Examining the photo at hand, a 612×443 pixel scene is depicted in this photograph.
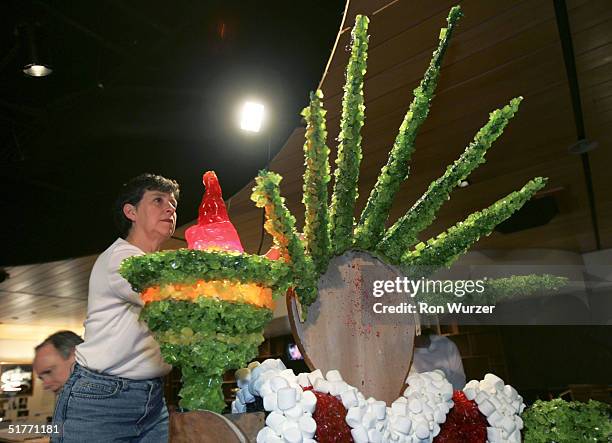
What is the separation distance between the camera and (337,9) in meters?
1.93

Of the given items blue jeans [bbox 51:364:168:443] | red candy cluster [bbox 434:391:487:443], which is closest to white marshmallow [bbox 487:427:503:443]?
red candy cluster [bbox 434:391:487:443]

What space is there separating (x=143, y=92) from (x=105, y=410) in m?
2.09

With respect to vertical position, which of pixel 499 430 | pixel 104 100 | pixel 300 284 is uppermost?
pixel 104 100

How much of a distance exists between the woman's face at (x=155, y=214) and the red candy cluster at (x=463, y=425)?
818 millimetres

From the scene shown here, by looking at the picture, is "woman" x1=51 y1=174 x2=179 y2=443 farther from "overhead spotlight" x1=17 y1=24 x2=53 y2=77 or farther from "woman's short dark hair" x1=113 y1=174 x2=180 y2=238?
"overhead spotlight" x1=17 y1=24 x2=53 y2=77

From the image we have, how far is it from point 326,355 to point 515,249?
5.39 m

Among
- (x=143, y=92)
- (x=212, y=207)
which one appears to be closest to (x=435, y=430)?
(x=212, y=207)

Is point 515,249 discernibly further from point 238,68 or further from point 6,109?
point 6,109

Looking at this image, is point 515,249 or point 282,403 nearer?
point 282,403

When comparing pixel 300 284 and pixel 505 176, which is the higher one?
pixel 505 176

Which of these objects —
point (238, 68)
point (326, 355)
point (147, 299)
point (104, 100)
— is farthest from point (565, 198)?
point (147, 299)

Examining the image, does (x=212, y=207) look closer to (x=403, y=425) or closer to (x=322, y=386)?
(x=322, y=386)

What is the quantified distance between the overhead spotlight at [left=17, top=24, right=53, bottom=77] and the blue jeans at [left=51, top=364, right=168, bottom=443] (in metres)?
1.98

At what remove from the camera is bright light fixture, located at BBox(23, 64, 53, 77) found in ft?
8.68
